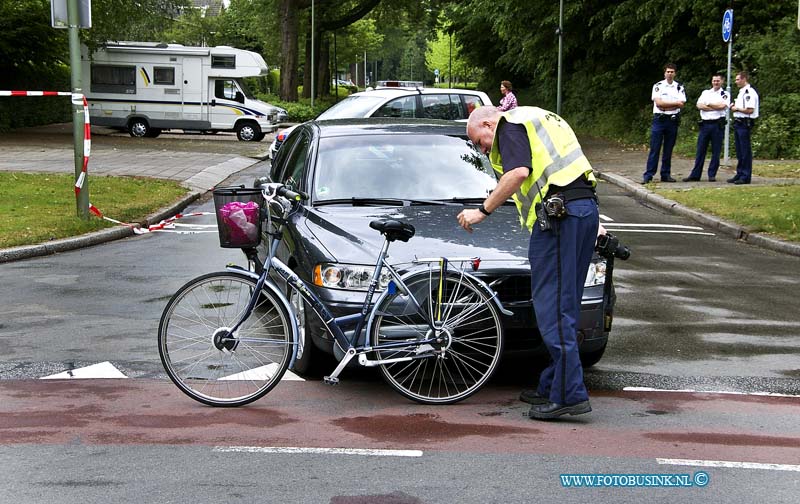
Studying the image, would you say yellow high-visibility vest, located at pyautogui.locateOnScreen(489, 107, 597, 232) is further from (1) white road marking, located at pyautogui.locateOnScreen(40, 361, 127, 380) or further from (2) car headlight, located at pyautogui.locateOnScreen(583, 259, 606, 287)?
(1) white road marking, located at pyautogui.locateOnScreen(40, 361, 127, 380)

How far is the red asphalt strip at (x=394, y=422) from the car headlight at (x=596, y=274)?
666 millimetres

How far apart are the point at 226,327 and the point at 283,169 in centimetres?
309

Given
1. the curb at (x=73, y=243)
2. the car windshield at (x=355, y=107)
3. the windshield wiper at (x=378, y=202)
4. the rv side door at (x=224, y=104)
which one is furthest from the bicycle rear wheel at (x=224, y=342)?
the rv side door at (x=224, y=104)

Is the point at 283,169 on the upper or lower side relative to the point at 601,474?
upper

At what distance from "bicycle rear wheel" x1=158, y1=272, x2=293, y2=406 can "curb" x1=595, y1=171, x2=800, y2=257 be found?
851cm

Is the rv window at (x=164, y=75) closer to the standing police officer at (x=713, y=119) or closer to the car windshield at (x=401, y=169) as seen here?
the standing police officer at (x=713, y=119)

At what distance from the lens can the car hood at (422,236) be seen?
20.5 feet

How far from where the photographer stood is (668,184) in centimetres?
1941

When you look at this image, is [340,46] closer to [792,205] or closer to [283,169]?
[792,205]

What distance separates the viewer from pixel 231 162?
2398 centimetres

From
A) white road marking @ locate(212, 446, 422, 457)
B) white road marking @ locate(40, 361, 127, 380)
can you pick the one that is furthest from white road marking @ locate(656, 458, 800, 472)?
white road marking @ locate(40, 361, 127, 380)

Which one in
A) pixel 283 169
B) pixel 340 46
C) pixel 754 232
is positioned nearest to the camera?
pixel 283 169

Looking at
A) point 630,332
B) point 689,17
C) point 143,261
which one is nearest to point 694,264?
point 630,332

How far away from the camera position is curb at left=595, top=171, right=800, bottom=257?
1285 cm
